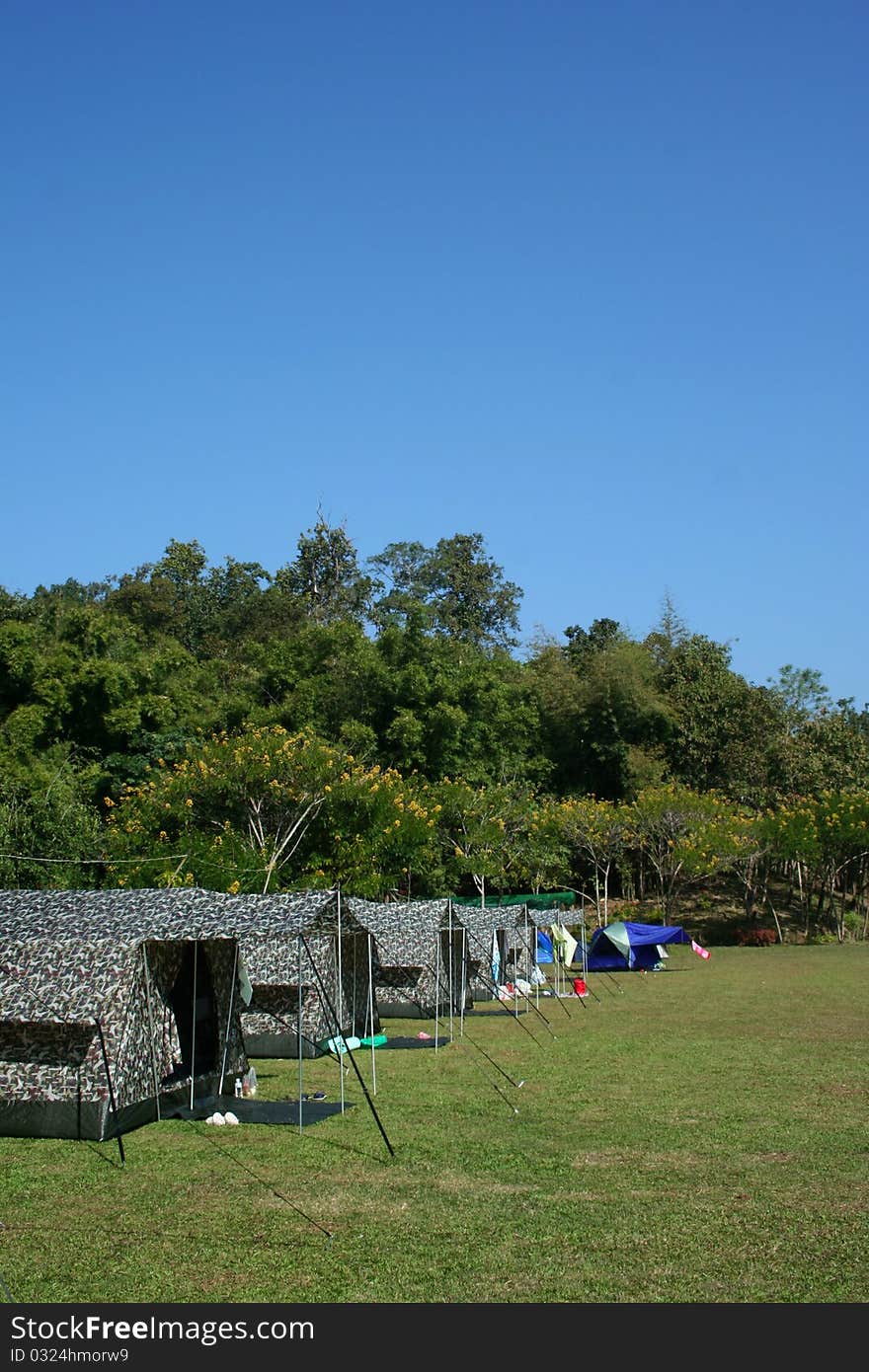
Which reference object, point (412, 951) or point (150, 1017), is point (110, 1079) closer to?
point (150, 1017)

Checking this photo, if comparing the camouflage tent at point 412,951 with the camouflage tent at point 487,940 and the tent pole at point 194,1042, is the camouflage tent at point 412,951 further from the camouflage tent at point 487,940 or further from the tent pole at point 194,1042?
the tent pole at point 194,1042

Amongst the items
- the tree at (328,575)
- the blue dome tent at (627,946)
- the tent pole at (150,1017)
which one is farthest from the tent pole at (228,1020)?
the tree at (328,575)

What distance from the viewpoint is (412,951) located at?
2098 cm

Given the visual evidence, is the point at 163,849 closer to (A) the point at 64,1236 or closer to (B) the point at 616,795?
(A) the point at 64,1236

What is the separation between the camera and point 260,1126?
12617 mm

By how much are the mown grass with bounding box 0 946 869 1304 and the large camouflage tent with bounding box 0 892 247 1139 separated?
1.45 ft

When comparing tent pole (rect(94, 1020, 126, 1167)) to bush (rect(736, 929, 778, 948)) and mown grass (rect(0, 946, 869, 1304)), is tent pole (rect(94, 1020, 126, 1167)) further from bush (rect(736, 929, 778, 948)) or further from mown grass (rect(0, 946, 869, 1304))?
bush (rect(736, 929, 778, 948))

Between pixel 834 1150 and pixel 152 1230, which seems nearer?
pixel 152 1230

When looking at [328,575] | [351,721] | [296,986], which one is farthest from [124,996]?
[328,575]

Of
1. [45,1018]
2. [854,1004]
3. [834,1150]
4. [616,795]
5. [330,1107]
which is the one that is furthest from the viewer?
[616,795]

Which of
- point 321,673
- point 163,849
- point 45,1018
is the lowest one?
point 45,1018
